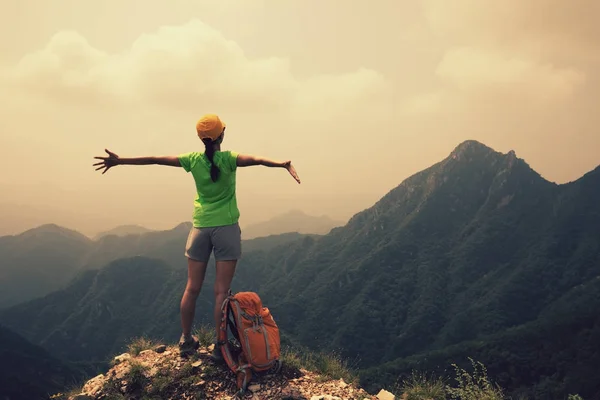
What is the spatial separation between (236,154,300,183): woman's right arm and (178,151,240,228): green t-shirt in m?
0.21

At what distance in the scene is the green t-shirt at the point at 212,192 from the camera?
5.73 meters

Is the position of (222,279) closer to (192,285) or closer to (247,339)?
(192,285)

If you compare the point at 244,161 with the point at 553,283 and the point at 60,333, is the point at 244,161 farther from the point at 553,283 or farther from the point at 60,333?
the point at 60,333

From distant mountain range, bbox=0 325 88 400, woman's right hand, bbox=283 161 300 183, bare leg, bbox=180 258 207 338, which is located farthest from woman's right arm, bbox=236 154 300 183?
distant mountain range, bbox=0 325 88 400

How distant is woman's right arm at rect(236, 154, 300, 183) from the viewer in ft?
16.5

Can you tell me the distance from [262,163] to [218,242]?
1.42 meters

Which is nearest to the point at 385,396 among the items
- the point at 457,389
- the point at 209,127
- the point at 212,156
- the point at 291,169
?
the point at 457,389

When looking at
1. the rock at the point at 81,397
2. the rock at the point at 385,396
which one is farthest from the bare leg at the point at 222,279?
the rock at the point at 385,396

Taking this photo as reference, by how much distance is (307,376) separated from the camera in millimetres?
6105

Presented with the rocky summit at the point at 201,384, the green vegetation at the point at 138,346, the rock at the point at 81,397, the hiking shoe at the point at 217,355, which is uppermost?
the hiking shoe at the point at 217,355

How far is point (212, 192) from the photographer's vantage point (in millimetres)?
5809

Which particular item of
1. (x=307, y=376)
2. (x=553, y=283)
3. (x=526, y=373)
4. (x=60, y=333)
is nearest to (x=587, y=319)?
(x=526, y=373)

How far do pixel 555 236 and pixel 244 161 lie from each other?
212772mm

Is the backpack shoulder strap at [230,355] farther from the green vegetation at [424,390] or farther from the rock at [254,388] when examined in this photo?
the green vegetation at [424,390]
